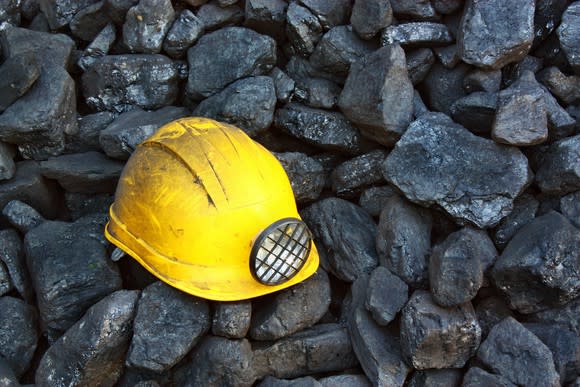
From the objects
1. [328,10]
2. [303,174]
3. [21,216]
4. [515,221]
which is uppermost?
[328,10]

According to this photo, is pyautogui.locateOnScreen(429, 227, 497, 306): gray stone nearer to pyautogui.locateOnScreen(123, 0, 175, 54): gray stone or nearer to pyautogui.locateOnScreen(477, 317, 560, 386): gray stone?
pyautogui.locateOnScreen(477, 317, 560, 386): gray stone

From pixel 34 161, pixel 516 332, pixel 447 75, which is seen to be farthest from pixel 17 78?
pixel 516 332

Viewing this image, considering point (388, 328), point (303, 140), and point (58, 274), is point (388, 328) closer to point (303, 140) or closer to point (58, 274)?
point (303, 140)

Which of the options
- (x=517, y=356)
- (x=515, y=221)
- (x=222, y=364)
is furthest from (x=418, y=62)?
(x=222, y=364)

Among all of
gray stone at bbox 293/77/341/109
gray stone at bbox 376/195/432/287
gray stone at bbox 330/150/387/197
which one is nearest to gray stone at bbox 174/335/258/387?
gray stone at bbox 376/195/432/287

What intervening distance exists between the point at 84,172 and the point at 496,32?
7.09 feet

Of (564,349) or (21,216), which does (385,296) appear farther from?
(21,216)

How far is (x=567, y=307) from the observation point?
9.10 feet

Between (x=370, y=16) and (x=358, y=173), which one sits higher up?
(x=370, y=16)

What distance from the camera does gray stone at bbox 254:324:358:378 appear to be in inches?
112

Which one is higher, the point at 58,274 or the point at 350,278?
the point at 350,278

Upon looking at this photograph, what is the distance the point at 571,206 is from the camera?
9.51 ft

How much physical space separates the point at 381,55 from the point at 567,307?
1451 mm

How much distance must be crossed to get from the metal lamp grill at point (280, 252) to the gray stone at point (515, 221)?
902mm
